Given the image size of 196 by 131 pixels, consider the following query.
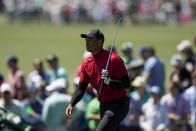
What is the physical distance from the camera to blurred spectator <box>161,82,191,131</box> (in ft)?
33.8

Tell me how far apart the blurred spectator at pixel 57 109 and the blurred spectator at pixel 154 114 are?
1.58m

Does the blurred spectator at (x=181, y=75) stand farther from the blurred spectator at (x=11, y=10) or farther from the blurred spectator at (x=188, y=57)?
the blurred spectator at (x=11, y=10)

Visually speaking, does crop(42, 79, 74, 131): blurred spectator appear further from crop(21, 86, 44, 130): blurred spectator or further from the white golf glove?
the white golf glove

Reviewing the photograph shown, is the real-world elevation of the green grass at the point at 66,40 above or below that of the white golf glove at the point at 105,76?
above

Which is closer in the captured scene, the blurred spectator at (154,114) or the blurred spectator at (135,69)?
the blurred spectator at (154,114)

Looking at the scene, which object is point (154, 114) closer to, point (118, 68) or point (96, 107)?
point (96, 107)

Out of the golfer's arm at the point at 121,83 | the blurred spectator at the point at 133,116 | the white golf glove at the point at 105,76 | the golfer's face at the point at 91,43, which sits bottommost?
the blurred spectator at the point at 133,116

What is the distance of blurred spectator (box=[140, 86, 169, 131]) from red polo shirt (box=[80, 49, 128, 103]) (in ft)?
8.91

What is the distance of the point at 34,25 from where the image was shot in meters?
40.4

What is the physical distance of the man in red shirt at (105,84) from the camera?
7.09m

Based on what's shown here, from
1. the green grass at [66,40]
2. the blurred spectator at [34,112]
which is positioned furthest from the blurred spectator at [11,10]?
the blurred spectator at [34,112]

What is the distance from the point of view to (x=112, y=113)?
7.14 m

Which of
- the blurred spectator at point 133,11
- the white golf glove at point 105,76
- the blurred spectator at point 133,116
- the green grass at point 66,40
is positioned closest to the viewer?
the white golf glove at point 105,76

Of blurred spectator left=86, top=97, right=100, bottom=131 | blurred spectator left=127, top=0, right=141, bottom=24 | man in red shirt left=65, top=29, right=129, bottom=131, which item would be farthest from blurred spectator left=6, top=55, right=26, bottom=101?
blurred spectator left=127, top=0, right=141, bottom=24
